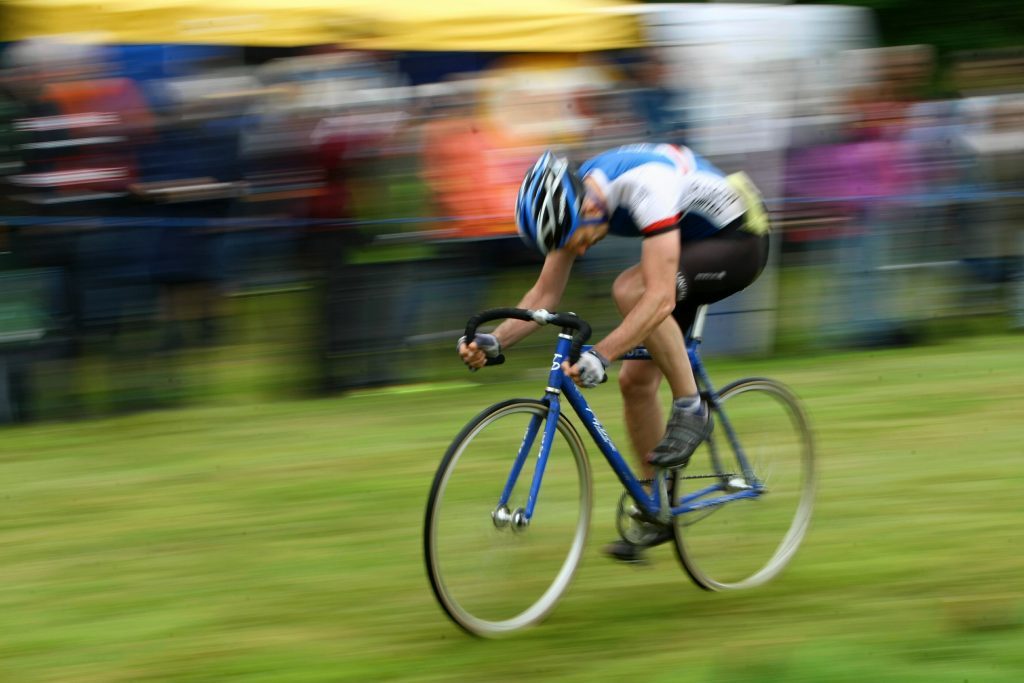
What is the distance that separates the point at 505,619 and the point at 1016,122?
23.7 ft

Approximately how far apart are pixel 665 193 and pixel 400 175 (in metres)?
4.70

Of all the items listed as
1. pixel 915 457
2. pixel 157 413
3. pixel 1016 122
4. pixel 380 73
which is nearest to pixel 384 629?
pixel 915 457

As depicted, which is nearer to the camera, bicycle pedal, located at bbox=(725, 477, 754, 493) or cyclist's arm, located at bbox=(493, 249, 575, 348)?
cyclist's arm, located at bbox=(493, 249, 575, 348)

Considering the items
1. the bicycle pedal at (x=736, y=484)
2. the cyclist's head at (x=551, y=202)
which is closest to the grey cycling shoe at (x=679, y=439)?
the bicycle pedal at (x=736, y=484)

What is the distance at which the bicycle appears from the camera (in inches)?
199

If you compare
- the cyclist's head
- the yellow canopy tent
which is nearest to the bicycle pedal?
the cyclist's head

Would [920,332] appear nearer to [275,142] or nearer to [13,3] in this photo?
[275,142]

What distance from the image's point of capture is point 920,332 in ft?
35.8

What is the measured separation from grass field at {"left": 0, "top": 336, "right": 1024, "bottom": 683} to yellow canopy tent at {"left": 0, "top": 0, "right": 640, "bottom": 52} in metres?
2.45

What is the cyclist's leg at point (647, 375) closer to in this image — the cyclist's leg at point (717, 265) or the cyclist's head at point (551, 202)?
the cyclist's leg at point (717, 265)

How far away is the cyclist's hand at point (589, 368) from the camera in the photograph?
5.00m

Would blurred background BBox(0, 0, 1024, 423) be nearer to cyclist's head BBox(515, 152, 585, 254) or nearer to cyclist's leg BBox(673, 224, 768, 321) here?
cyclist's leg BBox(673, 224, 768, 321)

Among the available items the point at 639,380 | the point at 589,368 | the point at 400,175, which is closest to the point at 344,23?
the point at 400,175

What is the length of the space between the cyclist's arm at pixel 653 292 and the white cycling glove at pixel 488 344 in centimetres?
38
